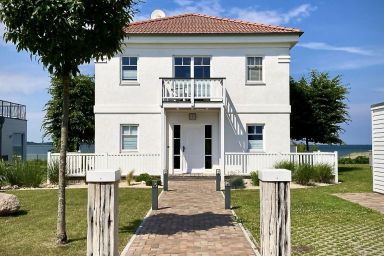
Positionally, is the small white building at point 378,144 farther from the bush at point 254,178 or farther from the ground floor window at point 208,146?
the ground floor window at point 208,146

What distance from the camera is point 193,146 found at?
22078mm

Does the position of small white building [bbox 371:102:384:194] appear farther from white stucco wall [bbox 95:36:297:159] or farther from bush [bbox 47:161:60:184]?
bush [bbox 47:161:60:184]

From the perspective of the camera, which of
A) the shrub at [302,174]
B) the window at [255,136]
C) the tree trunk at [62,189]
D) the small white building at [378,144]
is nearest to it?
the tree trunk at [62,189]

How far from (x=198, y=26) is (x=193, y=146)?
6.55 m

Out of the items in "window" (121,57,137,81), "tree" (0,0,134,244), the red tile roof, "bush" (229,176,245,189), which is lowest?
"bush" (229,176,245,189)

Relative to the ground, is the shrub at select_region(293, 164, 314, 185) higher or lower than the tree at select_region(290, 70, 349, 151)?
lower

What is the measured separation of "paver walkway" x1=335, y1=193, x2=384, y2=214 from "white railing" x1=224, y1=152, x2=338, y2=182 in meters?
4.15

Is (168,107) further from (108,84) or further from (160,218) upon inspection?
(160,218)

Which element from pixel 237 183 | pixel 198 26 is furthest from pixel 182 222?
pixel 198 26

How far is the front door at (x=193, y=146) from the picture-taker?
2206 cm

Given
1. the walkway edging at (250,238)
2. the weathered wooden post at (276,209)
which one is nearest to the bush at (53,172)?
the walkway edging at (250,238)

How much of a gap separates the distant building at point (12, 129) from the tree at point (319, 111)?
67.3 ft

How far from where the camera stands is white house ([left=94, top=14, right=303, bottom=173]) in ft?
71.6

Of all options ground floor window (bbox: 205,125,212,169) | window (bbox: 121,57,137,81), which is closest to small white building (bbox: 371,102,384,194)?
ground floor window (bbox: 205,125,212,169)
